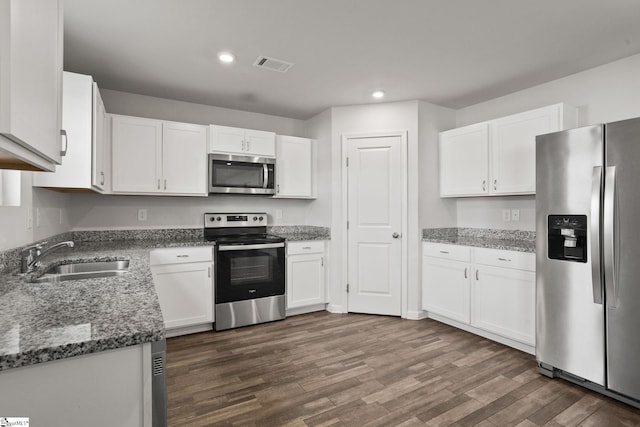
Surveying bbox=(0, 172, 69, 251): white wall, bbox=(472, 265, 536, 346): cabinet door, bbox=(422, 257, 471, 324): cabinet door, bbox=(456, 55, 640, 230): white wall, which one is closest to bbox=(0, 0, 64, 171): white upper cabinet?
bbox=(0, 172, 69, 251): white wall

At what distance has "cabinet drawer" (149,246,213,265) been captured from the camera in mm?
3012

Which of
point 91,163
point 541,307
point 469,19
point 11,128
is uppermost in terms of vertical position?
point 469,19

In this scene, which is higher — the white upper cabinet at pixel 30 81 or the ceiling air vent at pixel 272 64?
the ceiling air vent at pixel 272 64

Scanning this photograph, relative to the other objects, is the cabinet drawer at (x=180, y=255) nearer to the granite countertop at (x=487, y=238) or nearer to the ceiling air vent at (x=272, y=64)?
the ceiling air vent at (x=272, y=64)

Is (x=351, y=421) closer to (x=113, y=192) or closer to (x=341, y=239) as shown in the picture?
(x=341, y=239)

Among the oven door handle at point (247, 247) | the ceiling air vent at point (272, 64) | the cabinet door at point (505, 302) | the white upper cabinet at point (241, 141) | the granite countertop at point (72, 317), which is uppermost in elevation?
the ceiling air vent at point (272, 64)

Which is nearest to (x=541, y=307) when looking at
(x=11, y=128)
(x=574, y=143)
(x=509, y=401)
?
(x=509, y=401)

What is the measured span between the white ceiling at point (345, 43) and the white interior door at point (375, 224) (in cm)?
67

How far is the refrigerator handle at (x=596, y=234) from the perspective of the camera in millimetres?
2104

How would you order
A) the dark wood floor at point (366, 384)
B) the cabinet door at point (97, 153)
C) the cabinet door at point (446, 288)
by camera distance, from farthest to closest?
the cabinet door at point (446, 288) < the cabinet door at point (97, 153) < the dark wood floor at point (366, 384)

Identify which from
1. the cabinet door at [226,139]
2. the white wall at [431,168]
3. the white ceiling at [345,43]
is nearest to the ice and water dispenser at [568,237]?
the white ceiling at [345,43]

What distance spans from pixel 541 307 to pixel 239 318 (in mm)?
2619

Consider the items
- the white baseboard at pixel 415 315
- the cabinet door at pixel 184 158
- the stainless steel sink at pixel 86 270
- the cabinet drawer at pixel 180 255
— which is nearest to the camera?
the stainless steel sink at pixel 86 270

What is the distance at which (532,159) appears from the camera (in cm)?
296
